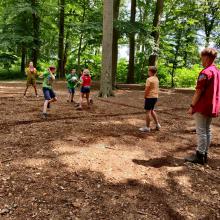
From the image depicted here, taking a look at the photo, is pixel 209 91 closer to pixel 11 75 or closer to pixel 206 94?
pixel 206 94

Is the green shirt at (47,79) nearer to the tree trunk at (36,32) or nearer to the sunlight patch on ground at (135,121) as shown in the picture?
A: the sunlight patch on ground at (135,121)

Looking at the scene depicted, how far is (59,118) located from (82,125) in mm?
1168

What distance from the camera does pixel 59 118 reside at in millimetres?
8461

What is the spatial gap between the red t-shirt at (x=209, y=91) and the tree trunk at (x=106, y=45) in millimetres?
8571

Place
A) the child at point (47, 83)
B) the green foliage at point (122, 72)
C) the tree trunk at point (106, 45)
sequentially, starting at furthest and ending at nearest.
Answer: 1. the green foliage at point (122, 72)
2. the tree trunk at point (106, 45)
3. the child at point (47, 83)

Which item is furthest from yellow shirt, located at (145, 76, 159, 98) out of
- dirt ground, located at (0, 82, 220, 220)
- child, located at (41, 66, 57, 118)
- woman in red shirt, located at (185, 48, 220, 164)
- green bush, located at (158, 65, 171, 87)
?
green bush, located at (158, 65, 171, 87)

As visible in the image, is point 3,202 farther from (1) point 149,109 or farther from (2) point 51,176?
(1) point 149,109

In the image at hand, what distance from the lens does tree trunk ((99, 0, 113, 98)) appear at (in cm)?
1276

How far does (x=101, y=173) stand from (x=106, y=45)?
30.5 feet

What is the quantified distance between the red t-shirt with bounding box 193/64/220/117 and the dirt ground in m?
1.04

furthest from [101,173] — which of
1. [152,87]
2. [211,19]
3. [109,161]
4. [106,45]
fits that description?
[211,19]

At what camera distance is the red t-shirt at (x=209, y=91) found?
479cm

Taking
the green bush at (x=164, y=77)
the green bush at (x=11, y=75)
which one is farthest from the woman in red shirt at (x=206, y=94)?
the green bush at (x=11, y=75)

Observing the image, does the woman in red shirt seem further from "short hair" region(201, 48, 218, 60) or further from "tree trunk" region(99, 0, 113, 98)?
"tree trunk" region(99, 0, 113, 98)
